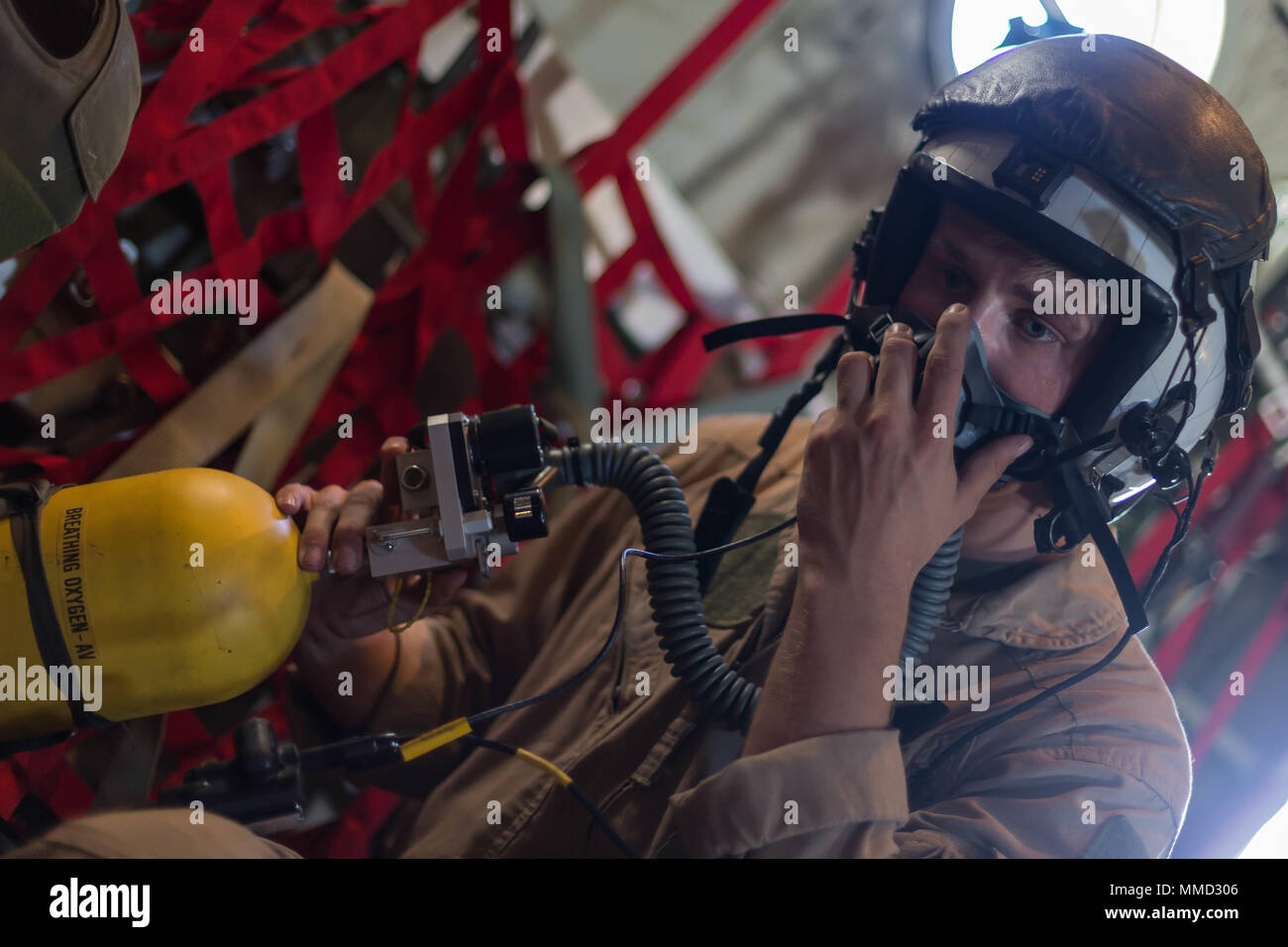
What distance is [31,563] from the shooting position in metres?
1.03

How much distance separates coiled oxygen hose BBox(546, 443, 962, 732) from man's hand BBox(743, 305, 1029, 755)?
139 mm

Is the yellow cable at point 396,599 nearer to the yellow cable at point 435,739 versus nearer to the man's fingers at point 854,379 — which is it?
the yellow cable at point 435,739

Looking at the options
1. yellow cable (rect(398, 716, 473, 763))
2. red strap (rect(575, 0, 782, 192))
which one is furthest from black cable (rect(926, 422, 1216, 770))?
red strap (rect(575, 0, 782, 192))

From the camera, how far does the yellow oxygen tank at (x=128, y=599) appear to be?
1027mm

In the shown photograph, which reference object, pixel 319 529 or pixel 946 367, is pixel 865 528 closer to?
pixel 946 367

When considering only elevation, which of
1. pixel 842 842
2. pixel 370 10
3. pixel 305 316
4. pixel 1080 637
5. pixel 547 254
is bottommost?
pixel 842 842

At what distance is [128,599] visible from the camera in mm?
1037

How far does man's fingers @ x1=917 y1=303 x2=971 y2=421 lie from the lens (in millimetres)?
1163

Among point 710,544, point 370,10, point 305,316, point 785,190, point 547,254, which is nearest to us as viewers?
point 710,544

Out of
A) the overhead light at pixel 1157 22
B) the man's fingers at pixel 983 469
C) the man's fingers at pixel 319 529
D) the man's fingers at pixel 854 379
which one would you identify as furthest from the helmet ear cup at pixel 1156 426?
the overhead light at pixel 1157 22

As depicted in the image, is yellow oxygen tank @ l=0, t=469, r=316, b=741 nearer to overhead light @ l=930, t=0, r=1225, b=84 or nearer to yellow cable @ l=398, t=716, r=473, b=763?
yellow cable @ l=398, t=716, r=473, b=763
